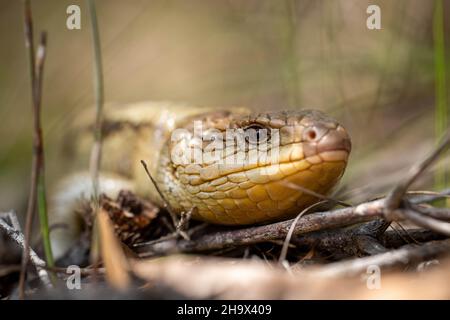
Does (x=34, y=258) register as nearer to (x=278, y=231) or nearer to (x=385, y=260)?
(x=278, y=231)

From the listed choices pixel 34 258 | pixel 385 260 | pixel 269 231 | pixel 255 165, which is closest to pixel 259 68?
pixel 255 165

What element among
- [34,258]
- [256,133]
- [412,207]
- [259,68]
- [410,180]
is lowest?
[34,258]

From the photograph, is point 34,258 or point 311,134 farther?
point 311,134

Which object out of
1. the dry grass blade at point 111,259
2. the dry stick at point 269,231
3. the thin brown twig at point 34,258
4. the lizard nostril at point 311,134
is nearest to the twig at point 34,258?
the thin brown twig at point 34,258

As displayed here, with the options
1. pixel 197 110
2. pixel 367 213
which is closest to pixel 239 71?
pixel 197 110

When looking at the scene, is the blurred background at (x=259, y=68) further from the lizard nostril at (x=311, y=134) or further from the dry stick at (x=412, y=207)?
the dry stick at (x=412, y=207)

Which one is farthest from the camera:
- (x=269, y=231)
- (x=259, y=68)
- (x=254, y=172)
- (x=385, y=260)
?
(x=259, y=68)
